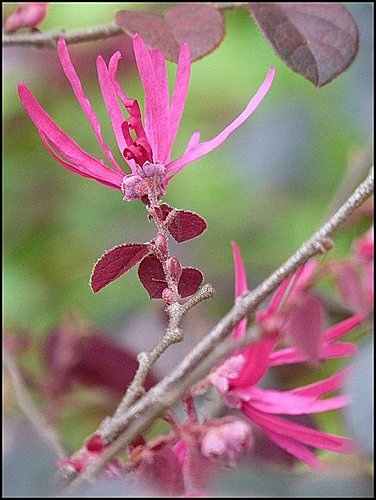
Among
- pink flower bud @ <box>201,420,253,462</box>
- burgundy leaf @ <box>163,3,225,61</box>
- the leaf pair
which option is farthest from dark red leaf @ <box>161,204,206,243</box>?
burgundy leaf @ <box>163,3,225,61</box>

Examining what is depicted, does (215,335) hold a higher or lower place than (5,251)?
lower

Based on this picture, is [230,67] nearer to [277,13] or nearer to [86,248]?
[86,248]

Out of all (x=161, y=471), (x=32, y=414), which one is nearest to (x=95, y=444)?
(x=161, y=471)

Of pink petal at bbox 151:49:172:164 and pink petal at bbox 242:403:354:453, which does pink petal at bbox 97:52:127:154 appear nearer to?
pink petal at bbox 151:49:172:164

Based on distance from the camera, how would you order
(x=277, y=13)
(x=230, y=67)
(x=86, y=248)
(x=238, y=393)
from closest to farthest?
(x=238, y=393) < (x=277, y=13) < (x=86, y=248) < (x=230, y=67)

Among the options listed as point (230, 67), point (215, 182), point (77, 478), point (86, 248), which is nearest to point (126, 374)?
point (77, 478)

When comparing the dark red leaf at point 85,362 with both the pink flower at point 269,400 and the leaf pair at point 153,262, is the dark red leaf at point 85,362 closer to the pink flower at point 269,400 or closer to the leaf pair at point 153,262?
the pink flower at point 269,400

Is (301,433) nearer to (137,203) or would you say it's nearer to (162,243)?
(162,243)
